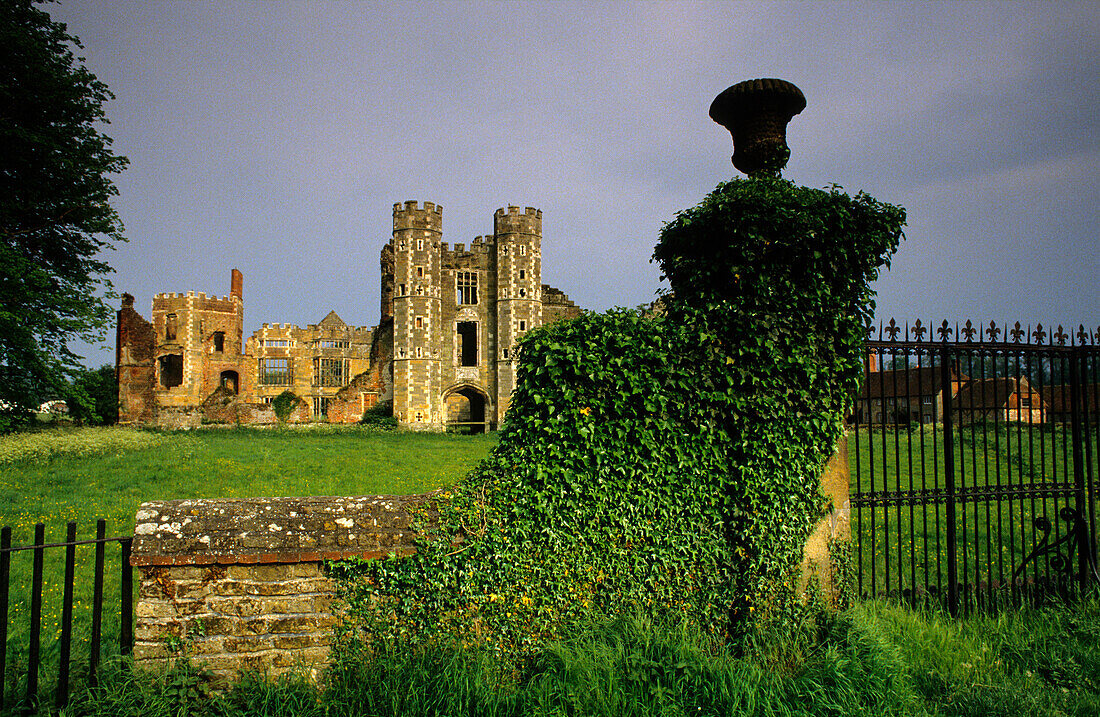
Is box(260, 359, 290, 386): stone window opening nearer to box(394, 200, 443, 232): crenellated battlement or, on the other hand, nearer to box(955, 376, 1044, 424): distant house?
box(394, 200, 443, 232): crenellated battlement

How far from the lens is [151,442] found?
2105 centimetres

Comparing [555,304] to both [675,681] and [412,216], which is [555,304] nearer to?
[412,216]

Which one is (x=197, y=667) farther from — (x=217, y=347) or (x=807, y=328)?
(x=217, y=347)

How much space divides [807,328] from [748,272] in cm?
64

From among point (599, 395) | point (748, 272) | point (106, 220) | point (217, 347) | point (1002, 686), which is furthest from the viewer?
point (217, 347)

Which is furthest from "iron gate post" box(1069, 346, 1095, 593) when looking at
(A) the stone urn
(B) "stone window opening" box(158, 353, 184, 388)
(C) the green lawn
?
(B) "stone window opening" box(158, 353, 184, 388)

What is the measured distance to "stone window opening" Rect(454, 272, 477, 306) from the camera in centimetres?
3762

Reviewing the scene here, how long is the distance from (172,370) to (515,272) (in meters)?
26.0

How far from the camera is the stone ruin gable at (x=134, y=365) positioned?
3678 cm

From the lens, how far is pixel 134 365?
37.6 metres

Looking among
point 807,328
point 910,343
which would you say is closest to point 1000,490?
point 910,343

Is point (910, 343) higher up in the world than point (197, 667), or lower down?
higher up

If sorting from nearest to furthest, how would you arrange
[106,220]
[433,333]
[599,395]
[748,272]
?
[599,395], [748,272], [106,220], [433,333]

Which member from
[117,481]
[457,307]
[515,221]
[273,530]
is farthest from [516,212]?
[273,530]
